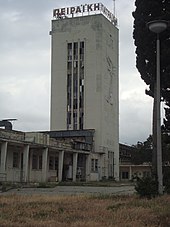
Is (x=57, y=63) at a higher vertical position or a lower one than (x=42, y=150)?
higher

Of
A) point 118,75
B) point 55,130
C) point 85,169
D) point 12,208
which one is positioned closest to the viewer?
point 12,208

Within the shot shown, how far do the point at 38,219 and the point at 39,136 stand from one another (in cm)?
5055

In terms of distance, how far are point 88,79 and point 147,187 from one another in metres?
71.0

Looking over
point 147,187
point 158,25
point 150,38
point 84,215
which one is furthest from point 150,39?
point 84,215

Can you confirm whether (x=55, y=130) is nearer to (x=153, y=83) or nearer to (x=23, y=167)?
(x=23, y=167)

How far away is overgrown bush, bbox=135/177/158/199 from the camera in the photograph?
21.2 metres

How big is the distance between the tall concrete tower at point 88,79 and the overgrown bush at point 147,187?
66.0m

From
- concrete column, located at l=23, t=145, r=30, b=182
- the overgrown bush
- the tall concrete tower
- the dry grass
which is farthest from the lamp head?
the tall concrete tower

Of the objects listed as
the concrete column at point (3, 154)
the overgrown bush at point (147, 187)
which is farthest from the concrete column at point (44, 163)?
the overgrown bush at point (147, 187)

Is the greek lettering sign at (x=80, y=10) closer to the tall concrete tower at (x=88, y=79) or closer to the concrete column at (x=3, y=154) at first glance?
the tall concrete tower at (x=88, y=79)

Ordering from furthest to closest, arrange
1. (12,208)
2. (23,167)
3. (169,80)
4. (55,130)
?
1. (55,130)
2. (23,167)
3. (169,80)
4. (12,208)

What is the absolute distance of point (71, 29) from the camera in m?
95.4

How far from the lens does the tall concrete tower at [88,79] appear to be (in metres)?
90.0

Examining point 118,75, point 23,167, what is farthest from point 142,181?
point 118,75
